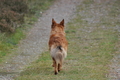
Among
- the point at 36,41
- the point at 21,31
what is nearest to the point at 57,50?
the point at 36,41

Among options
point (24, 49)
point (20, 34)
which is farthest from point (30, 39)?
point (24, 49)

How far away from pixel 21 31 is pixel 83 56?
5417mm

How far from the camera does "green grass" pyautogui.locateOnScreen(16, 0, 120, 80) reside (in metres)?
8.31

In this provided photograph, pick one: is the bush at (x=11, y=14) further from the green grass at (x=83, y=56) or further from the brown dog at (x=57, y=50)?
the brown dog at (x=57, y=50)

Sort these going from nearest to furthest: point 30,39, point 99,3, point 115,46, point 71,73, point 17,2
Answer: point 71,73
point 115,46
point 30,39
point 17,2
point 99,3

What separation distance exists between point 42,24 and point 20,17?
7.17ft

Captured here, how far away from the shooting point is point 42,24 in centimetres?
1848

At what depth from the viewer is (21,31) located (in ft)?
52.0

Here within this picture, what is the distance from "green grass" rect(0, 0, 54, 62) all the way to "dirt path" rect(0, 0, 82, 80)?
29 centimetres

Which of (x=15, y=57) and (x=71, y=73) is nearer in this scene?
(x=71, y=73)

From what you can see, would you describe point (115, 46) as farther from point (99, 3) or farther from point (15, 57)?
point (99, 3)

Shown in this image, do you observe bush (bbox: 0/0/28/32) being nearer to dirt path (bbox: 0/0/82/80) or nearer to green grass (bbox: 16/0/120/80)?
dirt path (bbox: 0/0/82/80)

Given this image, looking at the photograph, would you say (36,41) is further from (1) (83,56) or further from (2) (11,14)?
(1) (83,56)

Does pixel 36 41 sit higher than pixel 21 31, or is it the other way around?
pixel 21 31
